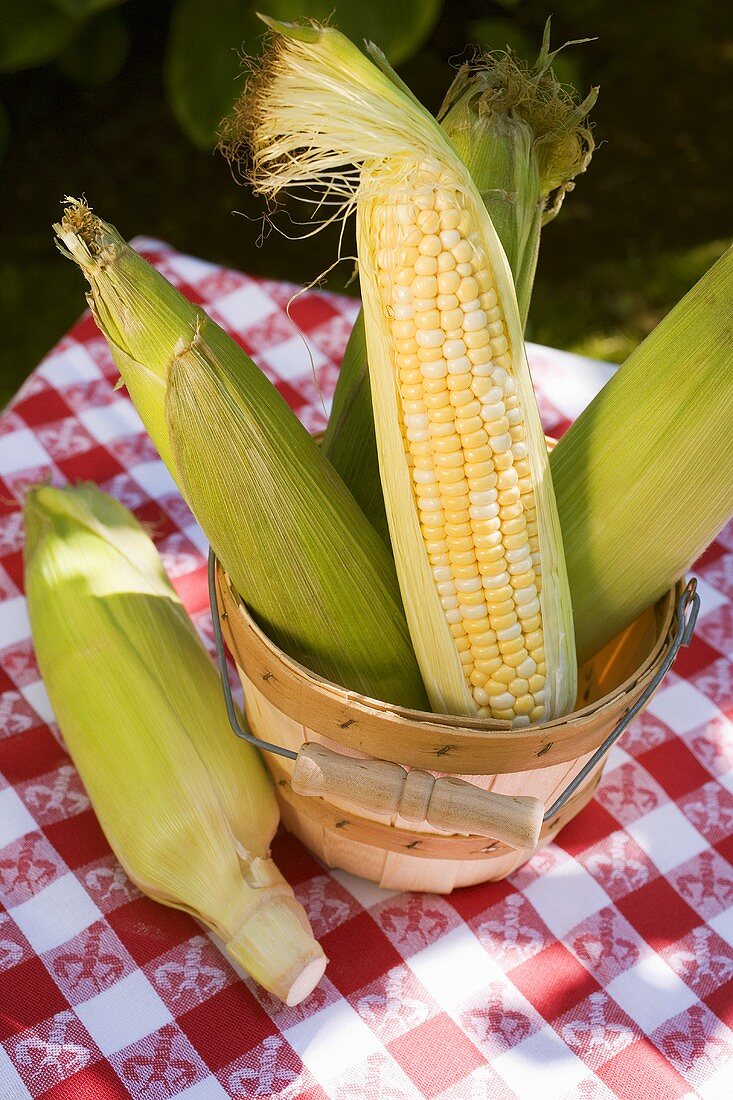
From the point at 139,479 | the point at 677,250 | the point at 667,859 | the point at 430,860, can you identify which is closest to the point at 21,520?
the point at 139,479

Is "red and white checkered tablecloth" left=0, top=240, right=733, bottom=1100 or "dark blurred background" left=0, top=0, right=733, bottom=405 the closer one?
"red and white checkered tablecloth" left=0, top=240, right=733, bottom=1100

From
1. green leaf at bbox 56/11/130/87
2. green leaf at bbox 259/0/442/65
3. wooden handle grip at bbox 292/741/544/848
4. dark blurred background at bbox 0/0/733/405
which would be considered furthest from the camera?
green leaf at bbox 56/11/130/87

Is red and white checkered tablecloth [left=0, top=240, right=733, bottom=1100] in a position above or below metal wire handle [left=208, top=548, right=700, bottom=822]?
below

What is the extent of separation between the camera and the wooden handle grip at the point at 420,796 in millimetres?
624

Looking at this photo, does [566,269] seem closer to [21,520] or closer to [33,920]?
[21,520]

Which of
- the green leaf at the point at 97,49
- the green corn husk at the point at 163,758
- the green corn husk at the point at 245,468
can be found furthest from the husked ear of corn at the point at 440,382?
the green leaf at the point at 97,49

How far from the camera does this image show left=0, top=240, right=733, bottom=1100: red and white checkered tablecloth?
0.73 m

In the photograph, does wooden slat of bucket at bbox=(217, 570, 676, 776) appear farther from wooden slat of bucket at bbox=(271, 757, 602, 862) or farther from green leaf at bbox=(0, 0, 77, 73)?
green leaf at bbox=(0, 0, 77, 73)

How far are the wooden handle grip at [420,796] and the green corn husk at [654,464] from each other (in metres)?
0.22

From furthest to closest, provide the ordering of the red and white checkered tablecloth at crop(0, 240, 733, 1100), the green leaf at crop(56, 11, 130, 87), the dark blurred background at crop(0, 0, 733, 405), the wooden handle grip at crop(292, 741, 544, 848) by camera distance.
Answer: the green leaf at crop(56, 11, 130, 87) → the dark blurred background at crop(0, 0, 733, 405) → the red and white checkered tablecloth at crop(0, 240, 733, 1100) → the wooden handle grip at crop(292, 741, 544, 848)

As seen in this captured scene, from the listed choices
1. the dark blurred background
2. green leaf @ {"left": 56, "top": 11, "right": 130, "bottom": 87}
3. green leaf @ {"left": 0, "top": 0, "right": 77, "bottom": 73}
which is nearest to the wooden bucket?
the dark blurred background

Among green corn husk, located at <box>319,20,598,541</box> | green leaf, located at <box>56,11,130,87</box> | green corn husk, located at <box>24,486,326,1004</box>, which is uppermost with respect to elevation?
green corn husk, located at <box>319,20,598,541</box>

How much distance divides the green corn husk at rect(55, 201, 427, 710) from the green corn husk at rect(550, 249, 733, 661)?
158 mm

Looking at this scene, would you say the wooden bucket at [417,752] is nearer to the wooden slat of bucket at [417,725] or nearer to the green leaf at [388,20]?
the wooden slat of bucket at [417,725]
